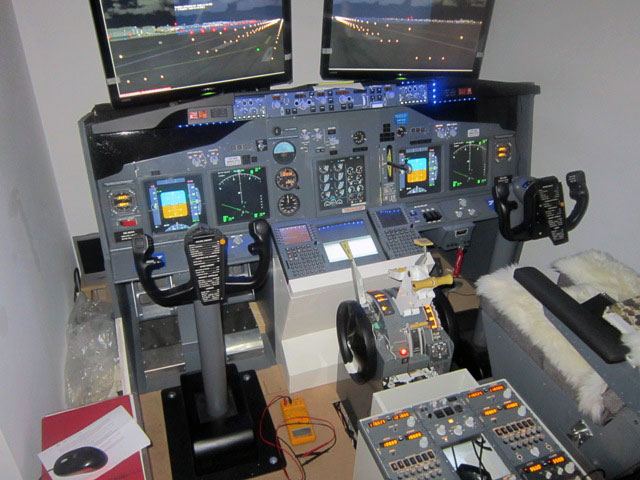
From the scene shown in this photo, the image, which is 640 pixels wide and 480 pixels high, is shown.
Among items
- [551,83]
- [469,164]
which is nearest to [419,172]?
[469,164]

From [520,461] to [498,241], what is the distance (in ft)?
5.06

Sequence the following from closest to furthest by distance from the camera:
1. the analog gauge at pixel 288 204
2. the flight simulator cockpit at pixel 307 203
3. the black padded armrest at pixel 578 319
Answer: the black padded armrest at pixel 578 319, the flight simulator cockpit at pixel 307 203, the analog gauge at pixel 288 204

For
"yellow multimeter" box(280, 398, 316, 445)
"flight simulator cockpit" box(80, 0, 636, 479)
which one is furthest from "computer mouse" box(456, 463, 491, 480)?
"yellow multimeter" box(280, 398, 316, 445)

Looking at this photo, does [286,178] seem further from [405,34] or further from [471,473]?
[471,473]

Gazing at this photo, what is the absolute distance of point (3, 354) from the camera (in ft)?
4.90

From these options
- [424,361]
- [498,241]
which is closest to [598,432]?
[424,361]

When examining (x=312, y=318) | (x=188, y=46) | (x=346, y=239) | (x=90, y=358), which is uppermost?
(x=188, y=46)

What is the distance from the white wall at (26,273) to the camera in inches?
61.4

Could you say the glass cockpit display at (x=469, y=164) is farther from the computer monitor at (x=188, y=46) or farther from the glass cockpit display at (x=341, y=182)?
the computer monitor at (x=188, y=46)

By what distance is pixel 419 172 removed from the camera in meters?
2.72

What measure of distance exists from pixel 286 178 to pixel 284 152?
0.43 ft

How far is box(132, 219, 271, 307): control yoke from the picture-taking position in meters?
1.78

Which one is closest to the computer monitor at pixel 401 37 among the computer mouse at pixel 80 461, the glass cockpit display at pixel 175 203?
the glass cockpit display at pixel 175 203

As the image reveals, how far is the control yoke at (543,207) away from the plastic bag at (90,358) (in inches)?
80.8
